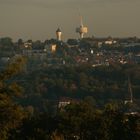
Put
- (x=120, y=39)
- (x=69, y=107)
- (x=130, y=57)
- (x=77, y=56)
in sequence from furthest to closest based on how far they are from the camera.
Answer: (x=120, y=39) → (x=77, y=56) → (x=130, y=57) → (x=69, y=107)

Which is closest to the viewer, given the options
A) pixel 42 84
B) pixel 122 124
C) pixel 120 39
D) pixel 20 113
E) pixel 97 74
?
pixel 20 113

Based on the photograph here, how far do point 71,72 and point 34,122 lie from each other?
72.9 meters

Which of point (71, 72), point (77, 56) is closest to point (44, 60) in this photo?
point (77, 56)

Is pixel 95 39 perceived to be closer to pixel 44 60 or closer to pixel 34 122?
pixel 44 60

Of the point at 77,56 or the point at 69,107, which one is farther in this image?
the point at 77,56

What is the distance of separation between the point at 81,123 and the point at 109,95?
178 feet

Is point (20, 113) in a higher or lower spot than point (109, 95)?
higher

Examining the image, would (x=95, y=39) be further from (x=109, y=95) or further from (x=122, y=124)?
(x=122, y=124)

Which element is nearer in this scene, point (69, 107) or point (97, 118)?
point (97, 118)

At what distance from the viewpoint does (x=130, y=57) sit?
146750 millimetres

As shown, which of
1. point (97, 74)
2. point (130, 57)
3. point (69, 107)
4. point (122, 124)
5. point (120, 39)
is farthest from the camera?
point (120, 39)

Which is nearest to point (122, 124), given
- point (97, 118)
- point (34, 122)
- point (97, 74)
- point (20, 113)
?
point (97, 118)

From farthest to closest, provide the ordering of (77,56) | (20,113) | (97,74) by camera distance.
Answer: (77,56)
(97,74)
(20,113)

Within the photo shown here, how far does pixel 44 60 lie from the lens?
156 meters
